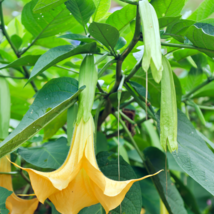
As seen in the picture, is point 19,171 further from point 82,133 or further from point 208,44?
point 208,44

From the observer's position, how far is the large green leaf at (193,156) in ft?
0.85

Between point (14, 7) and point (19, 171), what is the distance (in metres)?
2.18

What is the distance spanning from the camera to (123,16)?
1.05 ft

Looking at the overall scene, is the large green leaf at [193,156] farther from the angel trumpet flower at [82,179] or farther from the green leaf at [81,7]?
the green leaf at [81,7]

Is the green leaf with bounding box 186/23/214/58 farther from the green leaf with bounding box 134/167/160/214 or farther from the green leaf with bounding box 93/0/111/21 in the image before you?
the green leaf with bounding box 134/167/160/214

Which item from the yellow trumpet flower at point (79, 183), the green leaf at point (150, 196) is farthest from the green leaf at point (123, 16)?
the green leaf at point (150, 196)

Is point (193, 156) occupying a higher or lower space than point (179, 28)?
lower

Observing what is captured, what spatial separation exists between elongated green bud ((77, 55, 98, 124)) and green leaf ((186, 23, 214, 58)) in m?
0.13

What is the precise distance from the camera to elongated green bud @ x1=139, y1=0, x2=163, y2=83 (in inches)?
7.5

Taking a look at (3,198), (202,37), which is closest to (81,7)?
(202,37)

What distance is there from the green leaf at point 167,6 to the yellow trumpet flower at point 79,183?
180 mm

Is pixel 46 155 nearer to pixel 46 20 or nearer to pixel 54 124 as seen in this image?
pixel 54 124

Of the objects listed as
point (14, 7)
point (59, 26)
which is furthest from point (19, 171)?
point (14, 7)

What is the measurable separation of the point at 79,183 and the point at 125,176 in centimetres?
11
